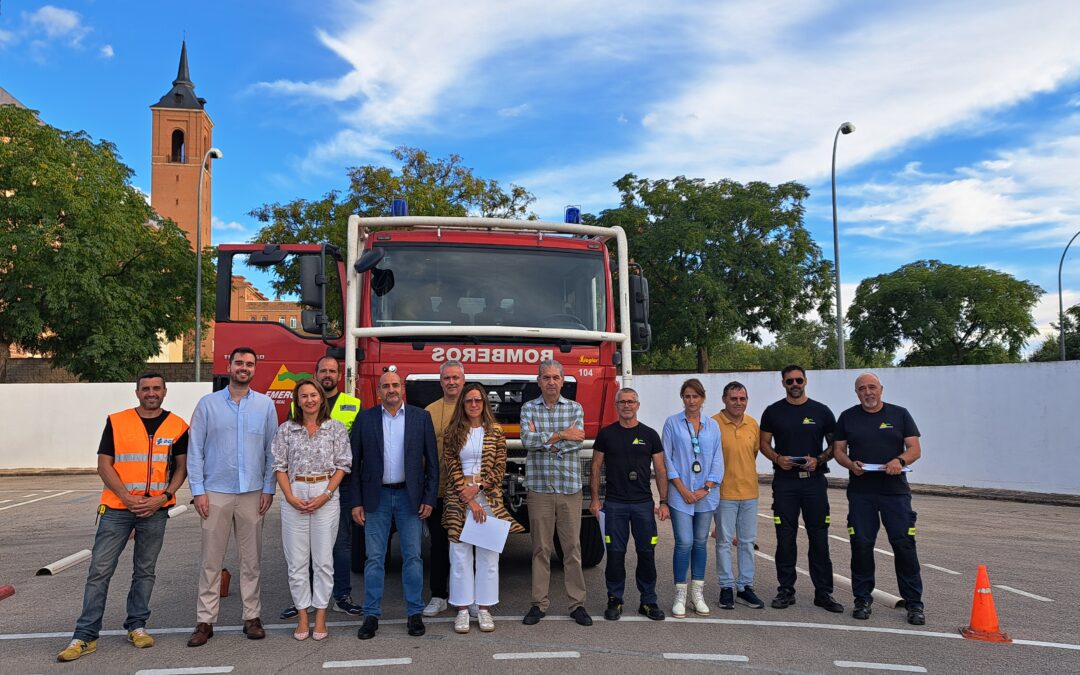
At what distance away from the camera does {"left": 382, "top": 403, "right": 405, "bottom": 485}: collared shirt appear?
18.7 ft

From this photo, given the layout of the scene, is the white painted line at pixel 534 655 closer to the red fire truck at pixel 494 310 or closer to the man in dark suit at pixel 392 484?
the man in dark suit at pixel 392 484

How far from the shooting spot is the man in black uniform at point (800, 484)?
639 centimetres

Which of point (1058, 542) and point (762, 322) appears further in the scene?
point (762, 322)

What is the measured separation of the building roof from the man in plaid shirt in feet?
245

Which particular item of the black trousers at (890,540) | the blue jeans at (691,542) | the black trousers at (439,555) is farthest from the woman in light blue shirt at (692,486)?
the black trousers at (439,555)

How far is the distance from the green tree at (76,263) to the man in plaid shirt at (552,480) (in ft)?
76.3

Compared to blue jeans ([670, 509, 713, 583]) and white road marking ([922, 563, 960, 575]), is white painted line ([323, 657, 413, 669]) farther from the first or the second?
white road marking ([922, 563, 960, 575])

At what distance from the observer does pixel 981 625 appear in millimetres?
5625

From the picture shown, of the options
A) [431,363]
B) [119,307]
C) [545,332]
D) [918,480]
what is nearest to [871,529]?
[545,332]

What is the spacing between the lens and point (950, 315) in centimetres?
4153

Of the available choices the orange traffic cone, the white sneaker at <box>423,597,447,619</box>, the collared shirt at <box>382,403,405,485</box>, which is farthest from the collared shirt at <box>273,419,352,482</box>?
the orange traffic cone

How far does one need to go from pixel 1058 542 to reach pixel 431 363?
7837 millimetres

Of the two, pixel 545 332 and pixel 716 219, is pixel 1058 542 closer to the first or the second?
pixel 545 332

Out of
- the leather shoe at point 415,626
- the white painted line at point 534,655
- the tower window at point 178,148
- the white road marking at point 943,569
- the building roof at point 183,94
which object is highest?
the building roof at point 183,94
